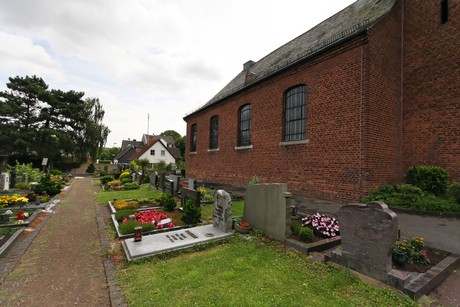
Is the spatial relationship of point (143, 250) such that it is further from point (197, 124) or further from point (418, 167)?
point (197, 124)

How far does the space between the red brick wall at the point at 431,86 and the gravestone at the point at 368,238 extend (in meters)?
7.40

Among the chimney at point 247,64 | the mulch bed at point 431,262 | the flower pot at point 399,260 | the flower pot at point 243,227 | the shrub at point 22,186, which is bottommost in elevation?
the shrub at point 22,186

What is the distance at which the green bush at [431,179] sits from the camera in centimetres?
781

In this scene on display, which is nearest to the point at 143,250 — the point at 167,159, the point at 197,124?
the point at 197,124

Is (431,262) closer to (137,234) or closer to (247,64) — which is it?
(137,234)

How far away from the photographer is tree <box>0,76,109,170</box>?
29.9 meters

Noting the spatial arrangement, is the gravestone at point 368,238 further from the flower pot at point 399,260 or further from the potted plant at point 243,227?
the potted plant at point 243,227

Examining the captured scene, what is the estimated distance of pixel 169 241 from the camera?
5.05 metres

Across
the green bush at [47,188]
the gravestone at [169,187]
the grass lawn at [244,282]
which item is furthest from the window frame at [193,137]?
the grass lawn at [244,282]

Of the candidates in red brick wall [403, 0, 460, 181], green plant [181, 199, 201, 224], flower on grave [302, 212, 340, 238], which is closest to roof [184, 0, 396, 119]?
red brick wall [403, 0, 460, 181]

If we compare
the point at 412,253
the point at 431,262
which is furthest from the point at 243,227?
the point at 431,262

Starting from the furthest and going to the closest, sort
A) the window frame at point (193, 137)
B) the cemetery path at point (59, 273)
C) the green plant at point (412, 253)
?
the window frame at point (193, 137)
the green plant at point (412, 253)
the cemetery path at point (59, 273)

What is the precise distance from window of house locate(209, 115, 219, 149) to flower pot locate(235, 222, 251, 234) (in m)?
12.1

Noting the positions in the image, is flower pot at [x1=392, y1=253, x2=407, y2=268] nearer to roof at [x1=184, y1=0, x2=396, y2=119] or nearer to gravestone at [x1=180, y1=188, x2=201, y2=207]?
gravestone at [x1=180, y1=188, x2=201, y2=207]
